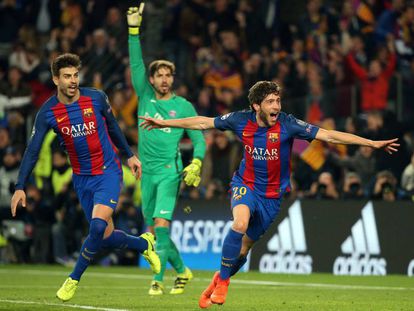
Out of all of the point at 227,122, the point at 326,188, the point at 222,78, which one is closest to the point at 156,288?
the point at 227,122

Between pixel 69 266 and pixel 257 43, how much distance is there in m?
6.28

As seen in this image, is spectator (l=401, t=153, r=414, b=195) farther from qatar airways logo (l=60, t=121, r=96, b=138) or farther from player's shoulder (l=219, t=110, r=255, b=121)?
qatar airways logo (l=60, t=121, r=96, b=138)

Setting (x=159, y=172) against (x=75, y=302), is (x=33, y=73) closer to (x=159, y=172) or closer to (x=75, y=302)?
(x=159, y=172)

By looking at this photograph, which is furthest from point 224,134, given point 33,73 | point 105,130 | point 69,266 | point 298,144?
point 105,130

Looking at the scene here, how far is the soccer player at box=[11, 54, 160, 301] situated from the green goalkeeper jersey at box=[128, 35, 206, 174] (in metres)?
1.60

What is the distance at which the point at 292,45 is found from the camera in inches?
918

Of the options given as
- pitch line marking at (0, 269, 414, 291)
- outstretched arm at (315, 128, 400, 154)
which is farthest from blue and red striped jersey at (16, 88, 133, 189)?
pitch line marking at (0, 269, 414, 291)

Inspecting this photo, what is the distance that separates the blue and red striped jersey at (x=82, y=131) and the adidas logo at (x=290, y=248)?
6.05 meters

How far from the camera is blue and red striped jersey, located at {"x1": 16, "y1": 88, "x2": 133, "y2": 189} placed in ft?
39.4

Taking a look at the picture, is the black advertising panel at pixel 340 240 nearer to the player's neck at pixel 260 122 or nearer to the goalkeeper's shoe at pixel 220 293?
the player's neck at pixel 260 122

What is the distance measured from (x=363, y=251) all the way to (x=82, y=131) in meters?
6.36

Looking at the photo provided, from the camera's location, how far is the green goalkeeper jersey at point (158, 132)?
46.0 feet

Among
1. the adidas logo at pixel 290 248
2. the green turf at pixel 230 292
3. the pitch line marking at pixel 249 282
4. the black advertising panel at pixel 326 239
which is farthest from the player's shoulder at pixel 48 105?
the adidas logo at pixel 290 248

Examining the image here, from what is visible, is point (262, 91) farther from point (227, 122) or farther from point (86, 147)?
point (86, 147)
